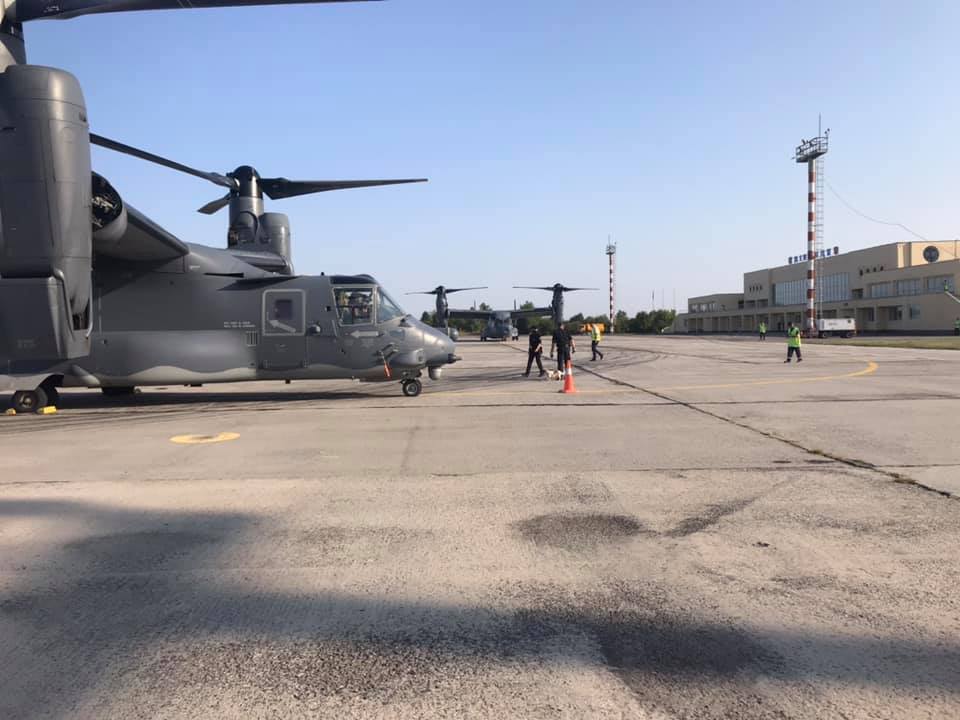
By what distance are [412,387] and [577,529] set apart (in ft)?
31.5

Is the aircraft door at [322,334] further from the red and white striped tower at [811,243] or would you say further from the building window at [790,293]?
the building window at [790,293]

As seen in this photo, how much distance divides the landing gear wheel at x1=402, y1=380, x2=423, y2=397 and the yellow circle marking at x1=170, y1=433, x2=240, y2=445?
5.18 m

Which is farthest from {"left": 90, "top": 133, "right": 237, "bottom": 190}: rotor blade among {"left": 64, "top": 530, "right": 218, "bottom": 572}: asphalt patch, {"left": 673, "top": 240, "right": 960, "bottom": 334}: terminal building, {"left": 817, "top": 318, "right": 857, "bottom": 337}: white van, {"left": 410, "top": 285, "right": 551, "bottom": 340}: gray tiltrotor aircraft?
{"left": 673, "top": 240, "right": 960, "bottom": 334}: terminal building

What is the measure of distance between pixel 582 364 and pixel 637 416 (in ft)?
48.5

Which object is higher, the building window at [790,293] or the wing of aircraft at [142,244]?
the building window at [790,293]

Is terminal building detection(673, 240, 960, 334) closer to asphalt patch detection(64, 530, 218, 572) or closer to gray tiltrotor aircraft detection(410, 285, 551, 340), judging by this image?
gray tiltrotor aircraft detection(410, 285, 551, 340)

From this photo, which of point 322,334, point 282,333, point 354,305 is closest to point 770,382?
point 354,305

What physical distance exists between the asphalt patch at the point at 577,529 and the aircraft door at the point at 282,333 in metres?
9.32

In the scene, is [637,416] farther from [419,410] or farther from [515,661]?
[515,661]

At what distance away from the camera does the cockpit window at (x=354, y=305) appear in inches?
531

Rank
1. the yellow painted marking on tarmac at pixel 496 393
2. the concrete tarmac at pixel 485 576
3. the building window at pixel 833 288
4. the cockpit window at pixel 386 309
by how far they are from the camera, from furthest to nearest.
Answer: the building window at pixel 833 288 < the yellow painted marking on tarmac at pixel 496 393 < the cockpit window at pixel 386 309 < the concrete tarmac at pixel 485 576

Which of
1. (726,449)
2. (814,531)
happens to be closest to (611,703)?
(814,531)

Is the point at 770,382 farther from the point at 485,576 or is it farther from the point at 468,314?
the point at 468,314

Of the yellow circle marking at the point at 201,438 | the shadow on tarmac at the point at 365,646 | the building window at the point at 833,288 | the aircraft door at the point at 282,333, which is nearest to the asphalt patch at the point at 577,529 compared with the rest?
the shadow on tarmac at the point at 365,646
